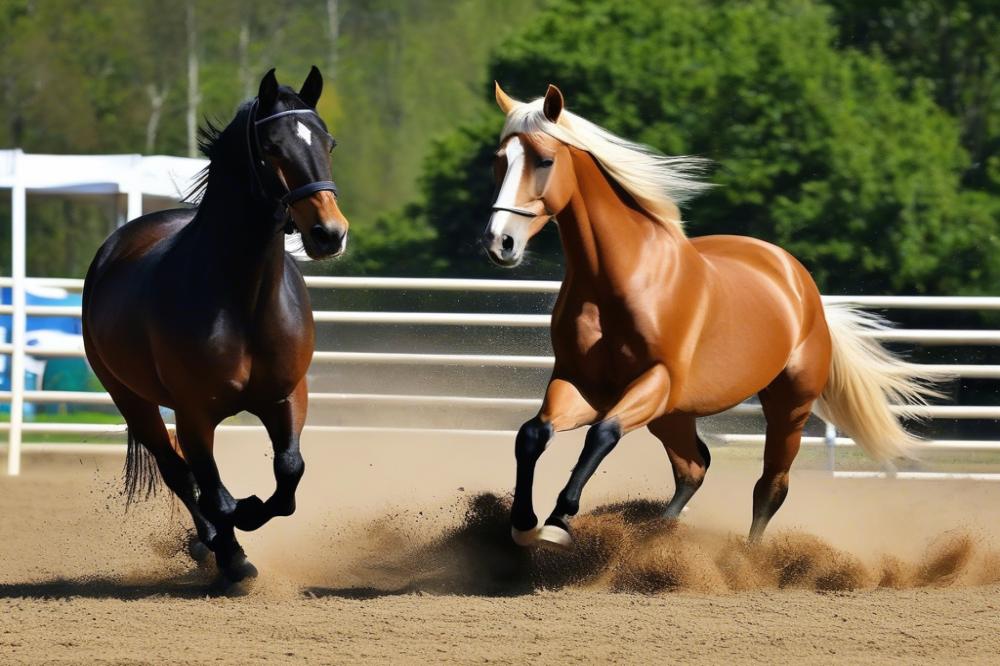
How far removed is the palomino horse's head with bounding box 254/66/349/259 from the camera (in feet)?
15.8

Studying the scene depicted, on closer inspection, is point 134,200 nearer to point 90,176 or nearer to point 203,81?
point 90,176

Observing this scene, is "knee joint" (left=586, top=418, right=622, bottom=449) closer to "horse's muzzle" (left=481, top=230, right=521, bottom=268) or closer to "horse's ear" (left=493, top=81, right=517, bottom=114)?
"horse's muzzle" (left=481, top=230, right=521, bottom=268)

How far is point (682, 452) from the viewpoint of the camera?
634 cm

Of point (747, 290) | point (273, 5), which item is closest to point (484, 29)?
point (273, 5)

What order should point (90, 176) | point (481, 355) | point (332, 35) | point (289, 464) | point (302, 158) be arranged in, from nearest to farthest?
point (302, 158) → point (289, 464) → point (481, 355) → point (90, 176) → point (332, 35)

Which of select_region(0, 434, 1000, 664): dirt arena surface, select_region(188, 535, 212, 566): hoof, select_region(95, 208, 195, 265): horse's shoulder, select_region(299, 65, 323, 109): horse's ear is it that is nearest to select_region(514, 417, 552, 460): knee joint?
select_region(0, 434, 1000, 664): dirt arena surface

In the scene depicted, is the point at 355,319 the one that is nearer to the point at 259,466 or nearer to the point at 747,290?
the point at 259,466

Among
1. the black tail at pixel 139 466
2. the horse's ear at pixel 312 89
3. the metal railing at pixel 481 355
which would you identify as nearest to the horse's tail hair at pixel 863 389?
the metal railing at pixel 481 355

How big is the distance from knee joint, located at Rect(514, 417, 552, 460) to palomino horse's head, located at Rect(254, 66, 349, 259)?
0.91m

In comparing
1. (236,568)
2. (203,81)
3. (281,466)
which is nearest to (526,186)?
(281,466)

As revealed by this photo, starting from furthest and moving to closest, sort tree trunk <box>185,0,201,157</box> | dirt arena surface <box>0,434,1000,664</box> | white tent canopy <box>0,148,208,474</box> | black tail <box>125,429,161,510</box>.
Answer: tree trunk <box>185,0,201,157</box> → white tent canopy <box>0,148,208,474</box> → black tail <box>125,429,161,510</box> → dirt arena surface <box>0,434,1000,664</box>

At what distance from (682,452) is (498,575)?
1.20 metres

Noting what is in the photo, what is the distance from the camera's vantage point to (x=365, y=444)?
8633 millimetres

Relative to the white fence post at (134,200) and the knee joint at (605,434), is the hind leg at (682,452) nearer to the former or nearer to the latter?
the knee joint at (605,434)
